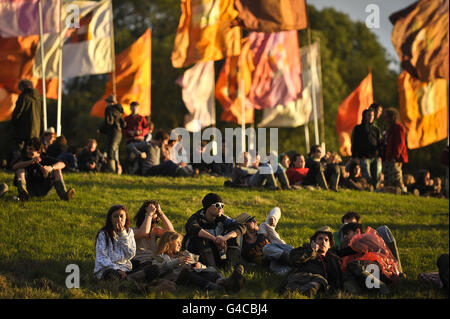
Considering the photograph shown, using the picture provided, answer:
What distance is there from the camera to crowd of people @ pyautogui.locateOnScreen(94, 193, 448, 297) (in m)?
7.83

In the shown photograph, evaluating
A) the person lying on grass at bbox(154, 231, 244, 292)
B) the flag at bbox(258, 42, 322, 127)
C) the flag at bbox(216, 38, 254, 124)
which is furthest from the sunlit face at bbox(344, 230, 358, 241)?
the flag at bbox(258, 42, 322, 127)

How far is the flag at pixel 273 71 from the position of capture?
24.1 meters

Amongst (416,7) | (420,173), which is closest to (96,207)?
(416,7)

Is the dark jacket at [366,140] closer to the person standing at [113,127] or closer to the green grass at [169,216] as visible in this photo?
the green grass at [169,216]

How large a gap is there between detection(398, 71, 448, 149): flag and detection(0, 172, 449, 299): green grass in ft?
16.2

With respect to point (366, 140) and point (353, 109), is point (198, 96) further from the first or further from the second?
point (366, 140)

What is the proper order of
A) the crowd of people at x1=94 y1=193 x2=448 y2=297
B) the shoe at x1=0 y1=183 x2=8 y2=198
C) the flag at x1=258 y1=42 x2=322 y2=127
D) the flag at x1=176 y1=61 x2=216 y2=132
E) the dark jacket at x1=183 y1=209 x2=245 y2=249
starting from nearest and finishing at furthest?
the crowd of people at x1=94 y1=193 x2=448 y2=297, the dark jacket at x1=183 y1=209 x2=245 y2=249, the shoe at x1=0 y1=183 x2=8 y2=198, the flag at x1=176 y1=61 x2=216 y2=132, the flag at x1=258 y1=42 x2=322 y2=127

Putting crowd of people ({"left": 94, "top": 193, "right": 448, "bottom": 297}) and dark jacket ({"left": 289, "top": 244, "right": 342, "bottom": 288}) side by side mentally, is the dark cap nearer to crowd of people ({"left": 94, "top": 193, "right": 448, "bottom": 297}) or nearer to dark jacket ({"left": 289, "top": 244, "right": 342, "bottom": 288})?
crowd of people ({"left": 94, "top": 193, "right": 448, "bottom": 297})

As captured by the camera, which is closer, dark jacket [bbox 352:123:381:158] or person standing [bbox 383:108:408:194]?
person standing [bbox 383:108:408:194]
